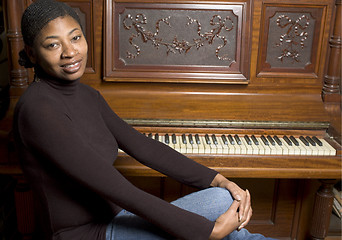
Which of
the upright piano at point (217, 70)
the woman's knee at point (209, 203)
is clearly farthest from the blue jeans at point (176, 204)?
the upright piano at point (217, 70)

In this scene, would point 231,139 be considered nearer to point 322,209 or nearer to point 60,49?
point 322,209

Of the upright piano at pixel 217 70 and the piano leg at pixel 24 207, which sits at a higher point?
the upright piano at pixel 217 70

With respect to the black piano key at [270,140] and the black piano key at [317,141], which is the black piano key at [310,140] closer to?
the black piano key at [317,141]

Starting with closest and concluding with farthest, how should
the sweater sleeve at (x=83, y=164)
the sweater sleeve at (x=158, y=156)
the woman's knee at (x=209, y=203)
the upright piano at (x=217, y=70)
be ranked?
the sweater sleeve at (x=83, y=164) → the woman's knee at (x=209, y=203) → the sweater sleeve at (x=158, y=156) → the upright piano at (x=217, y=70)

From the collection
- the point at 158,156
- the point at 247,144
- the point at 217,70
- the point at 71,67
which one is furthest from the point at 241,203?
the point at 217,70

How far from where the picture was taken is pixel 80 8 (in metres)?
2.31

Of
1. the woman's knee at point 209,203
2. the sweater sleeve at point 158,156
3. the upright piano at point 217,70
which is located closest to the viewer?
the woman's knee at point 209,203

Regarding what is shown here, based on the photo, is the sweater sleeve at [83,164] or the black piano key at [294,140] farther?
the black piano key at [294,140]

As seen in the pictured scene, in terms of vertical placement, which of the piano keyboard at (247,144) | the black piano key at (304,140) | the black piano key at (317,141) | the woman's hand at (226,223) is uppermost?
the woman's hand at (226,223)

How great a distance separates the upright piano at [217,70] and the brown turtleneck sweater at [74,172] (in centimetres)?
91

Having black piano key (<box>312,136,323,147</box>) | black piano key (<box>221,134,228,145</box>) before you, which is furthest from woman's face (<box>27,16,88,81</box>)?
black piano key (<box>312,136,323,147</box>)

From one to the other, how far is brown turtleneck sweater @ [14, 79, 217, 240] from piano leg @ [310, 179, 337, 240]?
1.30 meters

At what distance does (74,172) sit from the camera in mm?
1166

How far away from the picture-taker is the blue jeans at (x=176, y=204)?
133 cm
